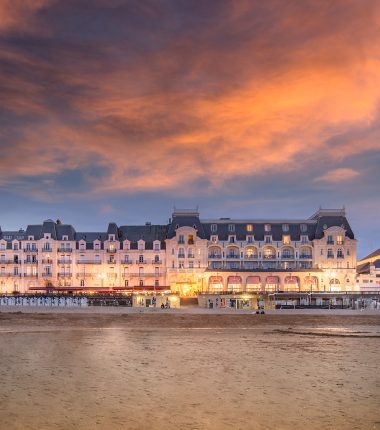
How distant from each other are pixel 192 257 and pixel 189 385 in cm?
9431

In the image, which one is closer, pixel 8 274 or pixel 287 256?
pixel 8 274

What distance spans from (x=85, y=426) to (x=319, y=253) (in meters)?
104

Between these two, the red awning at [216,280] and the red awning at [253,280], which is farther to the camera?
the red awning at [216,280]

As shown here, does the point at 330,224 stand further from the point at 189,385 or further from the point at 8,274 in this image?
the point at 189,385

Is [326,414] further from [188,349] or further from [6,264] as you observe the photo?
[6,264]

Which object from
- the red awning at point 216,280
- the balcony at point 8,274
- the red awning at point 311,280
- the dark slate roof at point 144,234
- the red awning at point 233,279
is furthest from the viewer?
the dark slate roof at point 144,234

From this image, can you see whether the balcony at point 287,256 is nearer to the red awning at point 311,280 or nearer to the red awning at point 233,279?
the red awning at point 311,280

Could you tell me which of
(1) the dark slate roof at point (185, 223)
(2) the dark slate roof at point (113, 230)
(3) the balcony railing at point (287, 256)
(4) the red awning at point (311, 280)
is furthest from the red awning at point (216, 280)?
(2) the dark slate roof at point (113, 230)

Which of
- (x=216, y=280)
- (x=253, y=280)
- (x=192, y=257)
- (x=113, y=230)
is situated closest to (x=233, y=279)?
(x=216, y=280)

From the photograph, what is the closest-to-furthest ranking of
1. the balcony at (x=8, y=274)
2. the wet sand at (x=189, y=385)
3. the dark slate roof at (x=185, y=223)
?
the wet sand at (x=189, y=385)
the balcony at (x=8, y=274)
the dark slate roof at (x=185, y=223)

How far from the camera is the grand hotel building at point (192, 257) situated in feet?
374

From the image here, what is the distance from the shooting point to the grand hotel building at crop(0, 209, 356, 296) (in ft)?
374

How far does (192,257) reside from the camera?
116 metres

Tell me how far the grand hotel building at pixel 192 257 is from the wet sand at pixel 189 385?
255ft
